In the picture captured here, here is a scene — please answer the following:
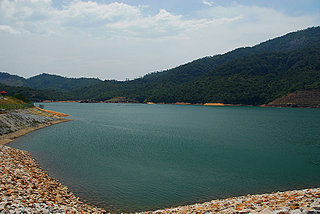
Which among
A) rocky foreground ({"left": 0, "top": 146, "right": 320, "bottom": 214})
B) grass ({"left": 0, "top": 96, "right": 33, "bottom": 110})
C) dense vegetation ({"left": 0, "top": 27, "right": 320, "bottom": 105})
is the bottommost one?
rocky foreground ({"left": 0, "top": 146, "right": 320, "bottom": 214})

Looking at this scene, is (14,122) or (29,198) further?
(14,122)

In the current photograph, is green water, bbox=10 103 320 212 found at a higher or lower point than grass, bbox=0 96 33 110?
lower

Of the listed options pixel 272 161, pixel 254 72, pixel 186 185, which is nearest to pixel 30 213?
pixel 186 185

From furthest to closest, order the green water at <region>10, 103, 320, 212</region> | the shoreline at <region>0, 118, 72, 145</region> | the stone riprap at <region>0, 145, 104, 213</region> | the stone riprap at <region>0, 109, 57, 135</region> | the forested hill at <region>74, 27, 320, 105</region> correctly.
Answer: the forested hill at <region>74, 27, 320, 105</region> < the stone riprap at <region>0, 109, 57, 135</region> < the shoreline at <region>0, 118, 72, 145</region> < the green water at <region>10, 103, 320, 212</region> < the stone riprap at <region>0, 145, 104, 213</region>

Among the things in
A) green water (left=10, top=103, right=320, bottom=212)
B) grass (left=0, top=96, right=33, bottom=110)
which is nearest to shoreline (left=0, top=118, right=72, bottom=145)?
green water (left=10, top=103, right=320, bottom=212)

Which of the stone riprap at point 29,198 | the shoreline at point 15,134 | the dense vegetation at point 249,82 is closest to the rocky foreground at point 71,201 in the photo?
the stone riprap at point 29,198

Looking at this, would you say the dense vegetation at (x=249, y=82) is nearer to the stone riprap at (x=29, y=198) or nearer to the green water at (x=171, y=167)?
the green water at (x=171, y=167)

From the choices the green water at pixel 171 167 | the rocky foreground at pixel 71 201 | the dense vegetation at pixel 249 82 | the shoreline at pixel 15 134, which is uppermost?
the dense vegetation at pixel 249 82

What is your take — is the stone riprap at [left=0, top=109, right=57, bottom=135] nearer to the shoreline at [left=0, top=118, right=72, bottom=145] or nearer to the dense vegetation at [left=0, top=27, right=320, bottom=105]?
the shoreline at [left=0, top=118, right=72, bottom=145]

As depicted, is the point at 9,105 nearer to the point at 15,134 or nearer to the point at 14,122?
the point at 14,122

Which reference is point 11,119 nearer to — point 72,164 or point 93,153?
point 93,153

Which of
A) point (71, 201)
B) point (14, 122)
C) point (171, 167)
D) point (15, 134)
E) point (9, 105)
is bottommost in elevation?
point (171, 167)

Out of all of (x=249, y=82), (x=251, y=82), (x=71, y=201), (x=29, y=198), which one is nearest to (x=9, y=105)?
(x=71, y=201)

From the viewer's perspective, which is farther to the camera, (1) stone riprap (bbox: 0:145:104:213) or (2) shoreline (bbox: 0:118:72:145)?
(2) shoreline (bbox: 0:118:72:145)
